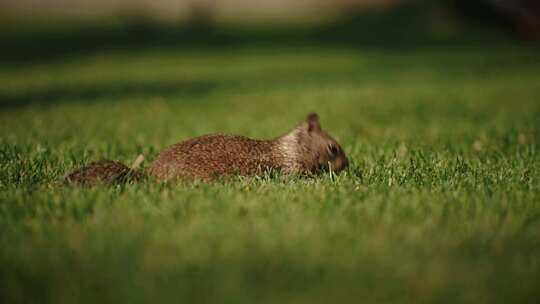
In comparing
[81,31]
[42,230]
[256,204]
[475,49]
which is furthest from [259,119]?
Result: [81,31]

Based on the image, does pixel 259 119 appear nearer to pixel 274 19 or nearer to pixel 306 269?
pixel 306 269

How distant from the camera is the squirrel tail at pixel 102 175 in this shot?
4488mm

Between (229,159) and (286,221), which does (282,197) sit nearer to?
(286,221)

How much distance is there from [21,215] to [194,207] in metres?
1.13

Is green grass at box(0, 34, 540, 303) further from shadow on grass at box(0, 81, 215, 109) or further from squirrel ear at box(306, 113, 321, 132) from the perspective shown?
shadow on grass at box(0, 81, 215, 109)

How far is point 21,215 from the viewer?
3871mm

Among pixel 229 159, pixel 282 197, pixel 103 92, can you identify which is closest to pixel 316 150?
pixel 229 159

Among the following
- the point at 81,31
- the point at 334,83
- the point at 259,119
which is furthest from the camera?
the point at 81,31

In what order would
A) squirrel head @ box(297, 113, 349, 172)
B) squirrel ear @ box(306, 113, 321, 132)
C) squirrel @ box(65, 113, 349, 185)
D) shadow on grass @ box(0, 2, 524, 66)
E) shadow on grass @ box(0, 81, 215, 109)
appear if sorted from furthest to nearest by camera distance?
shadow on grass @ box(0, 2, 524, 66), shadow on grass @ box(0, 81, 215, 109), squirrel ear @ box(306, 113, 321, 132), squirrel head @ box(297, 113, 349, 172), squirrel @ box(65, 113, 349, 185)

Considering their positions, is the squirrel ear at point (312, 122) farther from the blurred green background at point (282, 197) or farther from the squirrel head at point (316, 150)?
the blurred green background at point (282, 197)

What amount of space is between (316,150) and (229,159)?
3.08ft

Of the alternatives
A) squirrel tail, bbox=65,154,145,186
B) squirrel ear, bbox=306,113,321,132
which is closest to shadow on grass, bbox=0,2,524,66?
squirrel ear, bbox=306,113,321,132

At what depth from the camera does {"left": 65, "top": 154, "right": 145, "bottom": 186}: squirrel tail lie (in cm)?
449

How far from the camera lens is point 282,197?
13.9ft
